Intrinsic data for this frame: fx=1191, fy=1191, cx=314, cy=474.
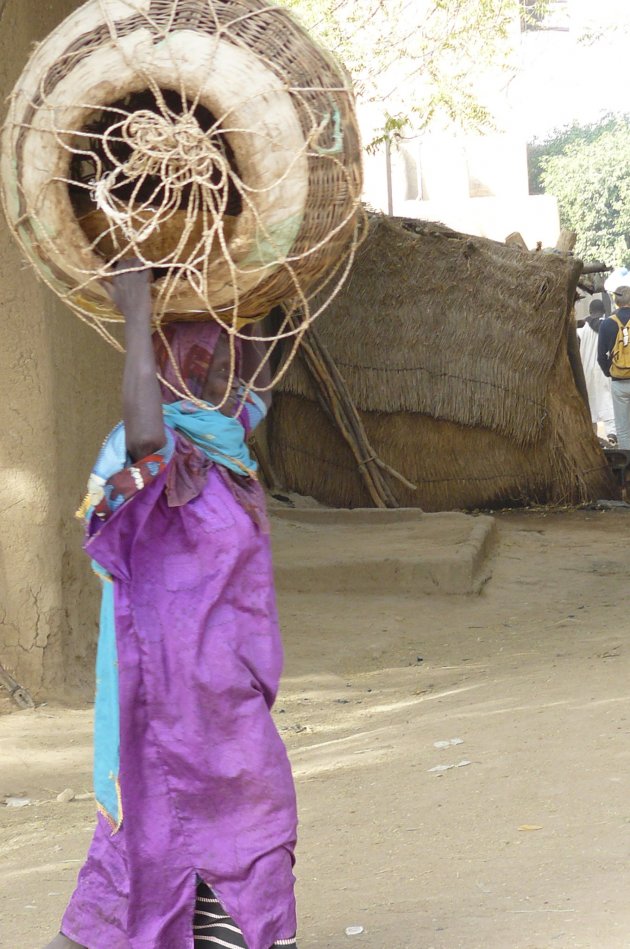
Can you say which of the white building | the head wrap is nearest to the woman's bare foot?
the head wrap

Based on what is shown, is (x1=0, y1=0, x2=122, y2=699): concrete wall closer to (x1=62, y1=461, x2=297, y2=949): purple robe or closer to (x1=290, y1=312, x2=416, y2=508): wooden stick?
(x1=62, y1=461, x2=297, y2=949): purple robe

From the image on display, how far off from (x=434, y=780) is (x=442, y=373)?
632cm

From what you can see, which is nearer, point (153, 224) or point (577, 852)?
point (153, 224)

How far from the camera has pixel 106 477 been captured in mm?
2160

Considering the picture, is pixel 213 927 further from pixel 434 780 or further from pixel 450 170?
pixel 450 170

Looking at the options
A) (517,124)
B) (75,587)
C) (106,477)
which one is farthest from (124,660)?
(517,124)

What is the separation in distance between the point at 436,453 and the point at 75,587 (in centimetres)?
534

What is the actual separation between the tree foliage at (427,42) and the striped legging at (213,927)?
9.02 meters

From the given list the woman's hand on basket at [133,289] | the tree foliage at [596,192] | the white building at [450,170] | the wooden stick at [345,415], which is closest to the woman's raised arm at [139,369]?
the woman's hand on basket at [133,289]

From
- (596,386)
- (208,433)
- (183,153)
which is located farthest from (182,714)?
(596,386)

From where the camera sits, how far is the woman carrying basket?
219 centimetres

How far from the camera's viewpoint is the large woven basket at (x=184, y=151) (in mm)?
2123

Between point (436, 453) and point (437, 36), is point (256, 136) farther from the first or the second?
point (437, 36)

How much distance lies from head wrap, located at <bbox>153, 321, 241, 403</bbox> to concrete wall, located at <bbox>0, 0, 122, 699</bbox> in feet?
8.22
